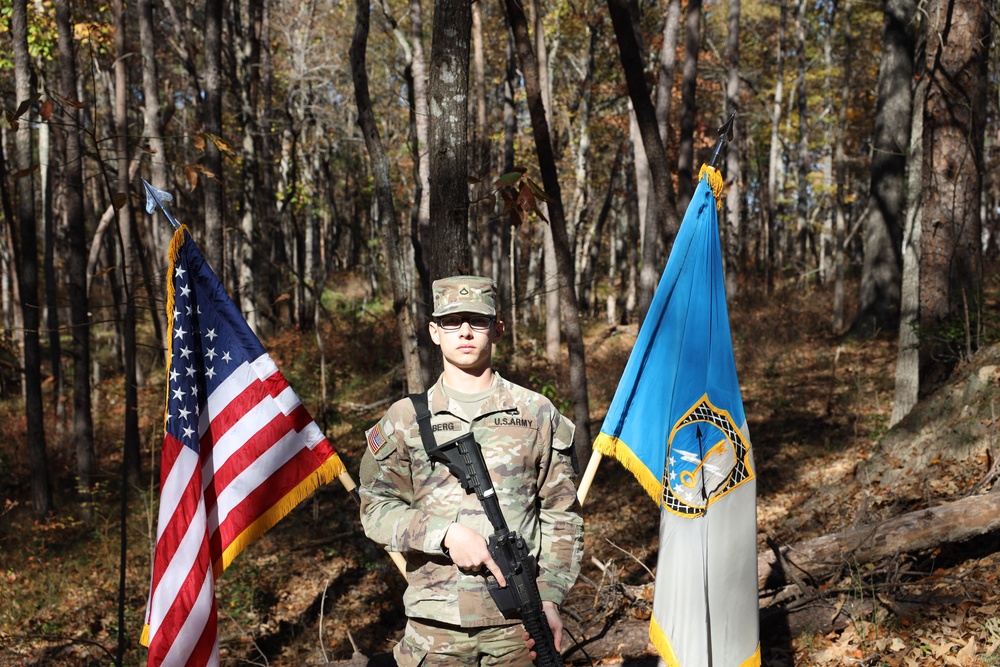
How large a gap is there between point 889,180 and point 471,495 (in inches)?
550

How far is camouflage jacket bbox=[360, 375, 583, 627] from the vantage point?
2695 millimetres

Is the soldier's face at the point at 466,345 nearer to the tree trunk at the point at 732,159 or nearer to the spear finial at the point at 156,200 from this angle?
the spear finial at the point at 156,200

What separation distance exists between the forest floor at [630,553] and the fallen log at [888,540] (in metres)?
0.12

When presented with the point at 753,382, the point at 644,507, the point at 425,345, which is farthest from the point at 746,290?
the point at 425,345

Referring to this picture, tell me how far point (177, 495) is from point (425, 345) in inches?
174

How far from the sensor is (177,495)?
3.43 m

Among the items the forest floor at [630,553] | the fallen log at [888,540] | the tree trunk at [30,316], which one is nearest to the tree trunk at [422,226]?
the forest floor at [630,553]

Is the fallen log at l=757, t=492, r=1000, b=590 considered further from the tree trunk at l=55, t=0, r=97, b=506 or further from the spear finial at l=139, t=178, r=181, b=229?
the tree trunk at l=55, t=0, r=97, b=506

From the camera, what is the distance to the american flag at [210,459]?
3410 millimetres

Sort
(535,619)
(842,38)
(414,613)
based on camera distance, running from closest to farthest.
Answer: (535,619) → (414,613) → (842,38)

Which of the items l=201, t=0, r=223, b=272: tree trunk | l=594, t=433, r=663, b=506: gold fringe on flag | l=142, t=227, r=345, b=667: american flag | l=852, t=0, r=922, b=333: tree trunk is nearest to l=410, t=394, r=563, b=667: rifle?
l=594, t=433, r=663, b=506: gold fringe on flag

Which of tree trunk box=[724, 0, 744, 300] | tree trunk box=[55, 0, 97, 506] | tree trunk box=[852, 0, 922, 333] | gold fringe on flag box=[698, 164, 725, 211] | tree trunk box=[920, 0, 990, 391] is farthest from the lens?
tree trunk box=[724, 0, 744, 300]

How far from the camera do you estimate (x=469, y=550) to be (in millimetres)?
2535

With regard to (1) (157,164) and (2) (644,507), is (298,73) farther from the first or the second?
(2) (644,507)
